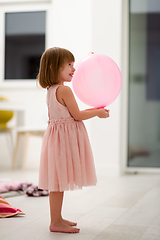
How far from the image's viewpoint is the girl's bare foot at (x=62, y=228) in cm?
155

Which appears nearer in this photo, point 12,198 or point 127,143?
point 12,198

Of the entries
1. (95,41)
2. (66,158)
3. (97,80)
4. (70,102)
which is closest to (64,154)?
(66,158)

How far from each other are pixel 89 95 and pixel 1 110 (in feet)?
8.34

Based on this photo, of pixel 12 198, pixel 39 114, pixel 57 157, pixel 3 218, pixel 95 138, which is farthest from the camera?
pixel 39 114

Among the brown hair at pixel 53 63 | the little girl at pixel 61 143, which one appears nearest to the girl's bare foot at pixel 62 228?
the little girl at pixel 61 143

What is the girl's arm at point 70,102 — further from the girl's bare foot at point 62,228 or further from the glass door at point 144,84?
the glass door at point 144,84

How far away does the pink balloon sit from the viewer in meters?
1.59

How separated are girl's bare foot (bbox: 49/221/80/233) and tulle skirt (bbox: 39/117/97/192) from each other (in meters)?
0.16

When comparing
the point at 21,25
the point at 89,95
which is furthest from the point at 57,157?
the point at 21,25

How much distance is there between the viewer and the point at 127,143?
12.2ft

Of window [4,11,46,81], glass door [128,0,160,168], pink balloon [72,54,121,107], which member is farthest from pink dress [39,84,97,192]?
window [4,11,46,81]

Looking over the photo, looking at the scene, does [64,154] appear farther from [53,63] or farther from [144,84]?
[144,84]

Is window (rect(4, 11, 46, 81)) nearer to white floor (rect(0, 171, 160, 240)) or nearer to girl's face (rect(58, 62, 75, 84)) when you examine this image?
white floor (rect(0, 171, 160, 240))

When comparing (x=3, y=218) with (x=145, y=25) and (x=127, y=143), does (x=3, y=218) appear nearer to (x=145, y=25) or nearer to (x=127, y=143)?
(x=127, y=143)
